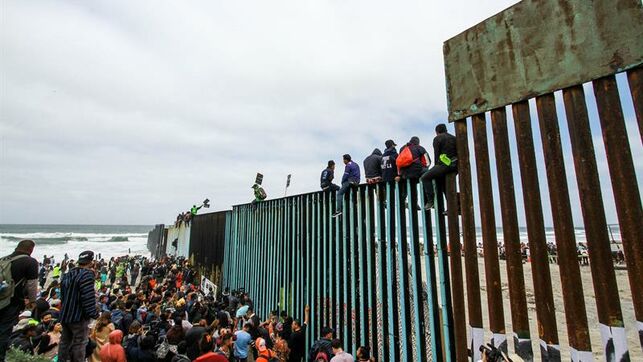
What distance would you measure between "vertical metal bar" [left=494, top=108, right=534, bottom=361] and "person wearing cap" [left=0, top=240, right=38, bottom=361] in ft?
20.6

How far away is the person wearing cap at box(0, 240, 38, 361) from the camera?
466 cm

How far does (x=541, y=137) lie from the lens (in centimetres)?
410

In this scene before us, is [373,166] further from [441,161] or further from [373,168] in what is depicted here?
[441,161]

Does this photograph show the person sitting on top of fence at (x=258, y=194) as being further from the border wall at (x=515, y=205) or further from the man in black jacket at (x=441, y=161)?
the man in black jacket at (x=441, y=161)

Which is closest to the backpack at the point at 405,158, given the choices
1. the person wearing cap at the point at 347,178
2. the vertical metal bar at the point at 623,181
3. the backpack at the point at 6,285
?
the person wearing cap at the point at 347,178

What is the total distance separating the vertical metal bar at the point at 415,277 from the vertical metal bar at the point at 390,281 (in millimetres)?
394

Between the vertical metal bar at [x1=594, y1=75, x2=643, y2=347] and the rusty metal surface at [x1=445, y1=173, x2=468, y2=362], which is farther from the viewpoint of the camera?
the rusty metal surface at [x1=445, y1=173, x2=468, y2=362]

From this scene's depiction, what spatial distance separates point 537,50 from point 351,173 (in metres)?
4.52

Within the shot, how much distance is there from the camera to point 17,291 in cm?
473

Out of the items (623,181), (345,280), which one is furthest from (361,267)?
(623,181)

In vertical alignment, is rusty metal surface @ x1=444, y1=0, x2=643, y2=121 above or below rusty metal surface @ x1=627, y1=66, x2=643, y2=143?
above

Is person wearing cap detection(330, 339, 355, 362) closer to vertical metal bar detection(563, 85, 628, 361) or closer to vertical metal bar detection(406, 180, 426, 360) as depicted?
vertical metal bar detection(406, 180, 426, 360)

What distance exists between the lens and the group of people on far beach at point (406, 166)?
522 centimetres

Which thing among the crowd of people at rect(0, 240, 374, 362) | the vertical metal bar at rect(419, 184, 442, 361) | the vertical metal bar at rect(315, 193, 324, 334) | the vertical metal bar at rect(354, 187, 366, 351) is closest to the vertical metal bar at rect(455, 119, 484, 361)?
the vertical metal bar at rect(419, 184, 442, 361)
